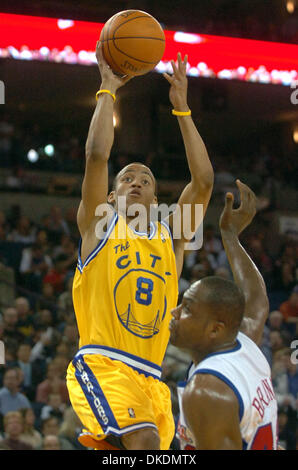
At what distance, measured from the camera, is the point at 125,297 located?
14.1 feet

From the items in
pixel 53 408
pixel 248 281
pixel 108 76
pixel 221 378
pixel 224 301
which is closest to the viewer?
pixel 221 378

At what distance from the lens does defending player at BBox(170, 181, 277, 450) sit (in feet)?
9.09

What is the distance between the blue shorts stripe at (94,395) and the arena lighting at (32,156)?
12138mm

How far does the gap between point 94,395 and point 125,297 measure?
0.59 m

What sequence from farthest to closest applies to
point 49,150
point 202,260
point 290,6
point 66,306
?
point 290,6
point 49,150
point 202,260
point 66,306

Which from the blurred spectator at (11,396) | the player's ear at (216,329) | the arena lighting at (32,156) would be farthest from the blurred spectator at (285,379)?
the arena lighting at (32,156)

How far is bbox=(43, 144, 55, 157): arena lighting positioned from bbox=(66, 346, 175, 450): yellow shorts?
1302 centimetres

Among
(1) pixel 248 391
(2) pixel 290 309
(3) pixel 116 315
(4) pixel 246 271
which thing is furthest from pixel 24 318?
(1) pixel 248 391

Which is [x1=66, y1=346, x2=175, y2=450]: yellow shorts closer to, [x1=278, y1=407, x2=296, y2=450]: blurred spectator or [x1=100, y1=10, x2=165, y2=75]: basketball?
[x1=100, y1=10, x2=165, y2=75]: basketball

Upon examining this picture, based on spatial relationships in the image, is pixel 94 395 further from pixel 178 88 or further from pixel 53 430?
pixel 53 430

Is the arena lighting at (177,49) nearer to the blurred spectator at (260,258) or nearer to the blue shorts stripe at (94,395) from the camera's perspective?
the blurred spectator at (260,258)

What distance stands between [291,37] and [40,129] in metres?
7.44

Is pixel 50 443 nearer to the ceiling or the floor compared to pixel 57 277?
nearer to the floor

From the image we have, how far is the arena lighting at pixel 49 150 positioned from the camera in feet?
55.8
